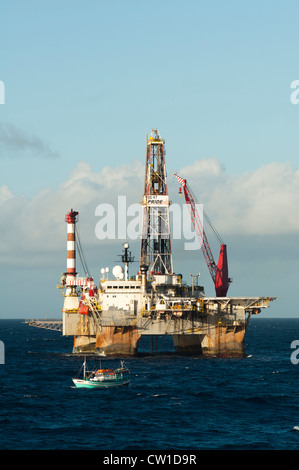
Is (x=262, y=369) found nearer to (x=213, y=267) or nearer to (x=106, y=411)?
(x=213, y=267)

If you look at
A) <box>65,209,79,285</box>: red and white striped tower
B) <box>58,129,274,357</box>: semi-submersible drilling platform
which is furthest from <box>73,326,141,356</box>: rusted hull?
<box>65,209,79,285</box>: red and white striped tower

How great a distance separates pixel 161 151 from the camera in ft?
417

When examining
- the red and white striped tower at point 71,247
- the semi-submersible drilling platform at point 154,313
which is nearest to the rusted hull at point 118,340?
the semi-submersible drilling platform at point 154,313

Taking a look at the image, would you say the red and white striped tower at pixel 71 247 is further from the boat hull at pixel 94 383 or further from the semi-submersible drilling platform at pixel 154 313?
the boat hull at pixel 94 383

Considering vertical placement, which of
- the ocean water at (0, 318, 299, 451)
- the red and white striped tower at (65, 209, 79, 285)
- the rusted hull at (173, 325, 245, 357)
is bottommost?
the ocean water at (0, 318, 299, 451)

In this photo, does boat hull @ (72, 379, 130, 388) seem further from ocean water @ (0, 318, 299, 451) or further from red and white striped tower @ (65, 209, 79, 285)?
red and white striped tower @ (65, 209, 79, 285)

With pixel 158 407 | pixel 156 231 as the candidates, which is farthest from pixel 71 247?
pixel 158 407

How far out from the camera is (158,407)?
74.7 metres

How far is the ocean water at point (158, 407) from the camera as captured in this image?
58.9 m

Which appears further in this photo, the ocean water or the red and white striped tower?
the red and white striped tower

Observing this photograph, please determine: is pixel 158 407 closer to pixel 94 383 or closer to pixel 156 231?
pixel 94 383

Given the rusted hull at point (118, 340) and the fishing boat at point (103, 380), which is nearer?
the fishing boat at point (103, 380)

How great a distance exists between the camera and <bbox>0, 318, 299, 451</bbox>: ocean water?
58875 millimetres
